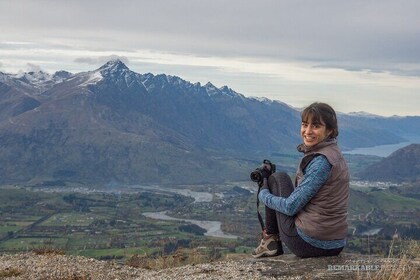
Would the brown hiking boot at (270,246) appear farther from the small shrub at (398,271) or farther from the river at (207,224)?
the river at (207,224)

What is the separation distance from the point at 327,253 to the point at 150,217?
470 feet

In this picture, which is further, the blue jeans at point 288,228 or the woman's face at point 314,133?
the blue jeans at point 288,228

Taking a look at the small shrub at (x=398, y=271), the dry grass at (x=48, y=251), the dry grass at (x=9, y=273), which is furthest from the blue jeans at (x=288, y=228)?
the dry grass at (x=48, y=251)

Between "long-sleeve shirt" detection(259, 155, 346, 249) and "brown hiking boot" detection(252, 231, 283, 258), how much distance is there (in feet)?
3.81

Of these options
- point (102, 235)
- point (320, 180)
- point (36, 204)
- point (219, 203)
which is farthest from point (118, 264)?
point (219, 203)

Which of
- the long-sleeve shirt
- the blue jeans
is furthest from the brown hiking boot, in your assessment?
the long-sleeve shirt

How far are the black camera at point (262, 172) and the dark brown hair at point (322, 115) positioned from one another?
1735 mm

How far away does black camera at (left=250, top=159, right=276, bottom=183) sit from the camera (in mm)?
11172

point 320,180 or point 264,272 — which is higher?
point 320,180

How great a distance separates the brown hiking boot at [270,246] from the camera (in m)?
11.7

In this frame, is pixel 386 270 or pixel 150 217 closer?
pixel 386 270

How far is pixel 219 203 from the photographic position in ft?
607

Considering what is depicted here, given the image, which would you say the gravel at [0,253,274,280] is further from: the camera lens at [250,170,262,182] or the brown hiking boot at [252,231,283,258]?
the camera lens at [250,170,262,182]

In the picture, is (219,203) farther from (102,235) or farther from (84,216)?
(102,235)
